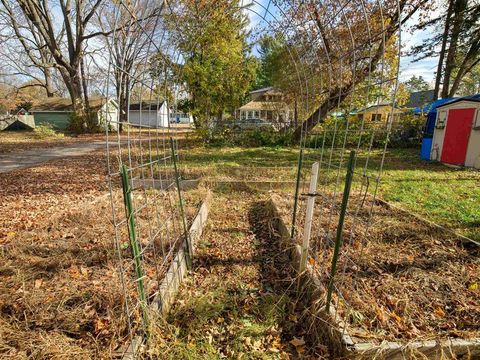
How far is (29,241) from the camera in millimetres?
3211

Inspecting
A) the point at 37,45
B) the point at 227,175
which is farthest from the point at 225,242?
the point at 37,45

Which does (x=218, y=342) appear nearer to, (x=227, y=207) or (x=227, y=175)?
(x=227, y=207)

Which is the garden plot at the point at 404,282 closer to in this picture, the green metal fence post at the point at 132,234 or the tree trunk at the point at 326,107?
the tree trunk at the point at 326,107

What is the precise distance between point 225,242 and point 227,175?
3394 millimetres

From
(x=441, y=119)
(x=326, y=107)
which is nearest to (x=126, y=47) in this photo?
(x=326, y=107)

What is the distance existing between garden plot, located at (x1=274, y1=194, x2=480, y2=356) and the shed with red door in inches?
254

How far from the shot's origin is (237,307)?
8.04 ft

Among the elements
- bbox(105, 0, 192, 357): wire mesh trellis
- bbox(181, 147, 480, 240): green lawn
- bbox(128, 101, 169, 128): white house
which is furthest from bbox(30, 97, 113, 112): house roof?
bbox(105, 0, 192, 357): wire mesh trellis

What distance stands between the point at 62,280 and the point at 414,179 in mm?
7737

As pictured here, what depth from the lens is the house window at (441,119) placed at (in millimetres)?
9086

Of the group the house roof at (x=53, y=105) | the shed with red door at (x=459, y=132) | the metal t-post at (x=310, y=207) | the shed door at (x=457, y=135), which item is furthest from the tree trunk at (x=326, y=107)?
the house roof at (x=53, y=105)

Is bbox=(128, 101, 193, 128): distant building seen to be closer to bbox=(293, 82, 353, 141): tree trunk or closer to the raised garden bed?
the raised garden bed

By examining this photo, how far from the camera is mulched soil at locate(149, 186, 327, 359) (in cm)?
201

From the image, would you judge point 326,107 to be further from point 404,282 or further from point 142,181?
point 142,181
